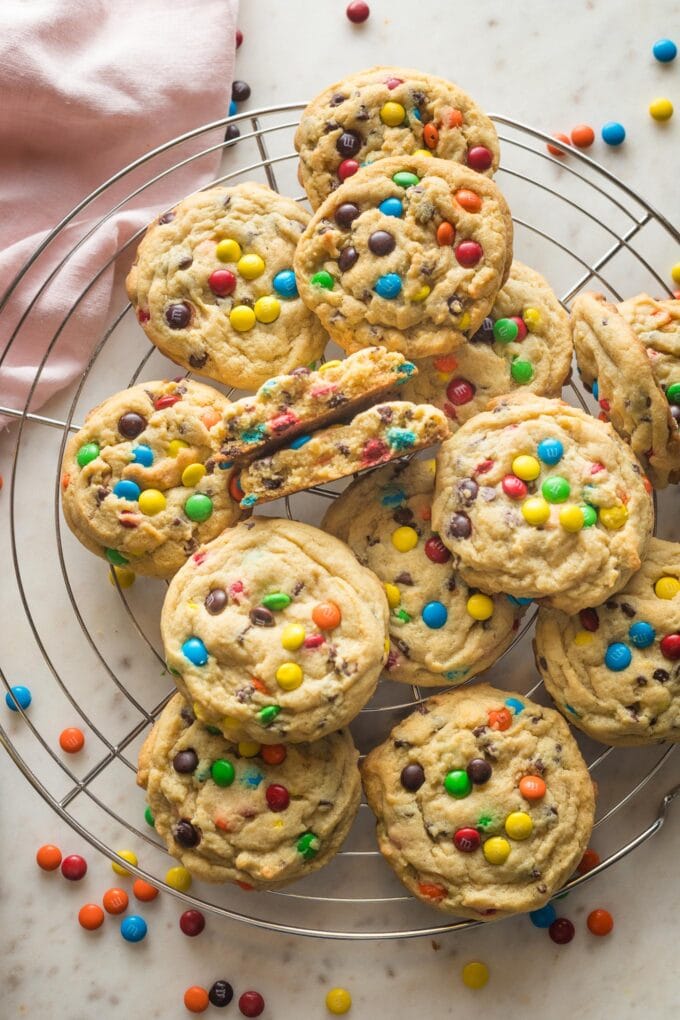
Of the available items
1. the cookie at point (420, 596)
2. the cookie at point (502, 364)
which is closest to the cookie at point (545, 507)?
the cookie at point (420, 596)

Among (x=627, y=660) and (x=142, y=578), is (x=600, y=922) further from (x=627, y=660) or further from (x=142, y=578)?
(x=142, y=578)

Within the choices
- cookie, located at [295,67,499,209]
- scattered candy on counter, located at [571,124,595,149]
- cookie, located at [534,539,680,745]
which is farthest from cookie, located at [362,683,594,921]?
scattered candy on counter, located at [571,124,595,149]

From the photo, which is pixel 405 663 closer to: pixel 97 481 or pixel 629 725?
pixel 629 725

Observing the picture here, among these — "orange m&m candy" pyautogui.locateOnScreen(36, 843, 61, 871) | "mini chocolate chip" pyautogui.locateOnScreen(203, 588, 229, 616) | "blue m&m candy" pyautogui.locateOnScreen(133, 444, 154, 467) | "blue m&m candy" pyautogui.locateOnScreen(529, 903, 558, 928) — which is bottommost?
"blue m&m candy" pyautogui.locateOnScreen(529, 903, 558, 928)

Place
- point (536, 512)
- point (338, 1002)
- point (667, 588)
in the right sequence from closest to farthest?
point (536, 512) < point (667, 588) < point (338, 1002)

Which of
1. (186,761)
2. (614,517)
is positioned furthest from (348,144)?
(186,761)

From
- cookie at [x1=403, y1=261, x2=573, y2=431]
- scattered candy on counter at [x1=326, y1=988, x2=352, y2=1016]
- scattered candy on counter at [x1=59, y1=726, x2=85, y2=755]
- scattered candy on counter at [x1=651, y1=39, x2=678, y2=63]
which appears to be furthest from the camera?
scattered candy on counter at [x1=651, y1=39, x2=678, y2=63]

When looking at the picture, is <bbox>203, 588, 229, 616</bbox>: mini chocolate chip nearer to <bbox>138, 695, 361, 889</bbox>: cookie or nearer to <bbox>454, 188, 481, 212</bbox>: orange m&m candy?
<bbox>138, 695, 361, 889</bbox>: cookie
